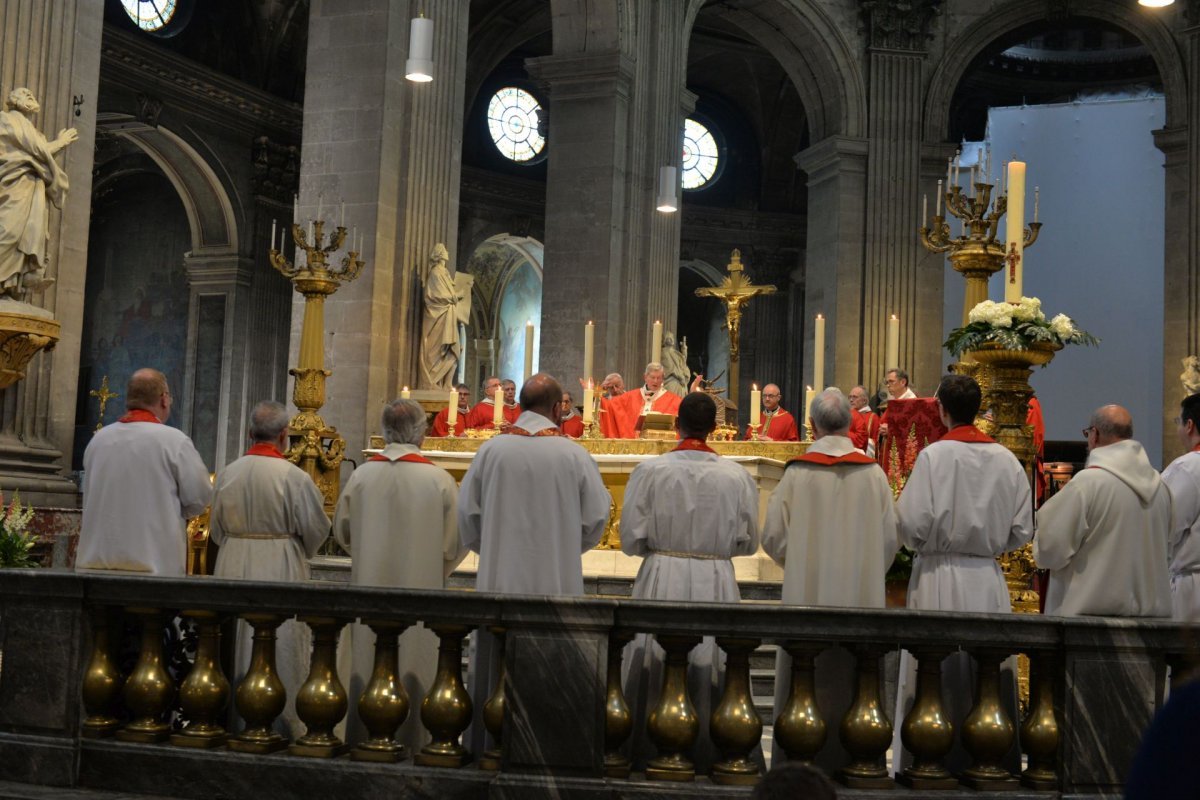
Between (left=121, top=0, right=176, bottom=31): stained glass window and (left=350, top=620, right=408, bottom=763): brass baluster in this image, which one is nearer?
(left=350, top=620, right=408, bottom=763): brass baluster

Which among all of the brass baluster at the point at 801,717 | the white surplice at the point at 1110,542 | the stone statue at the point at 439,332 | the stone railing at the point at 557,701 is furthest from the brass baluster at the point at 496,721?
the stone statue at the point at 439,332

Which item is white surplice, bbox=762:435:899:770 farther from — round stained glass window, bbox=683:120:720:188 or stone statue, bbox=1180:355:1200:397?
round stained glass window, bbox=683:120:720:188

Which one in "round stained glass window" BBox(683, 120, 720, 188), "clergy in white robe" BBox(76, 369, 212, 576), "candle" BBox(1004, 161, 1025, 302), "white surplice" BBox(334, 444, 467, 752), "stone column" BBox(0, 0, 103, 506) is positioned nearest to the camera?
"clergy in white robe" BBox(76, 369, 212, 576)

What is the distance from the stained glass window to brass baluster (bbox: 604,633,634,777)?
65.1ft

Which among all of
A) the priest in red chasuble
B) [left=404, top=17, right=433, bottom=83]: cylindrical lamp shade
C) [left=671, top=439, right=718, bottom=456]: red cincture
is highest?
[left=404, top=17, right=433, bottom=83]: cylindrical lamp shade

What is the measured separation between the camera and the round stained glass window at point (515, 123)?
2948 centimetres

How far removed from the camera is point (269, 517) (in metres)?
6.41

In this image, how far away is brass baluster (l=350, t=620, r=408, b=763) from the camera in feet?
15.3

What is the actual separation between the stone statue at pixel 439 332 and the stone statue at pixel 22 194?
228 inches

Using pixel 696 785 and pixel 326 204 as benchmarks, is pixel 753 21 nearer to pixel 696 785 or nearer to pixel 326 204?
pixel 326 204

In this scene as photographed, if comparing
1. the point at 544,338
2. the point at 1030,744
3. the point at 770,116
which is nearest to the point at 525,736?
the point at 1030,744

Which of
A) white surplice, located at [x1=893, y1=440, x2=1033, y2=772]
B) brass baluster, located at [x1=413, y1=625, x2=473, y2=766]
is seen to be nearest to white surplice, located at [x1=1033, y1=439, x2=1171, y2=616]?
white surplice, located at [x1=893, y1=440, x2=1033, y2=772]

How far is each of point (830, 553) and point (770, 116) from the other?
27899 mm

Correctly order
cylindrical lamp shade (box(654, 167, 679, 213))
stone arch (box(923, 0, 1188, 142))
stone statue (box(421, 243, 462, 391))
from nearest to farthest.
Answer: stone statue (box(421, 243, 462, 391)) < cylindrical lamp shade (box(654, 167, 679, 213)) < stone arch (box(923, 0, 1188, 142))
